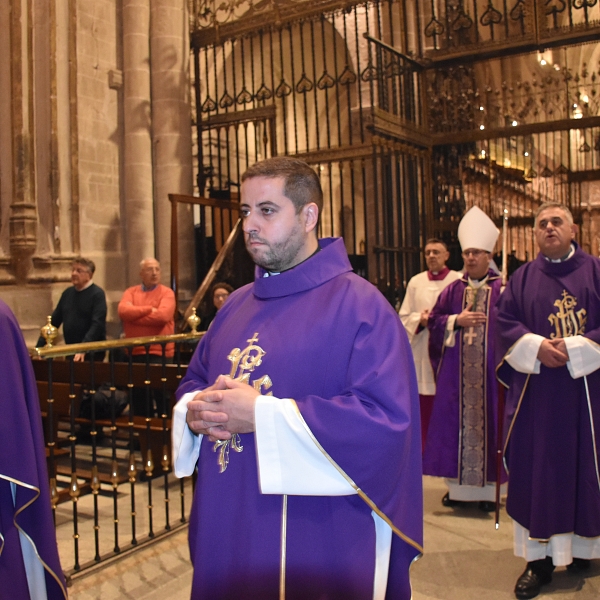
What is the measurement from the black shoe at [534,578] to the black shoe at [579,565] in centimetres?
19

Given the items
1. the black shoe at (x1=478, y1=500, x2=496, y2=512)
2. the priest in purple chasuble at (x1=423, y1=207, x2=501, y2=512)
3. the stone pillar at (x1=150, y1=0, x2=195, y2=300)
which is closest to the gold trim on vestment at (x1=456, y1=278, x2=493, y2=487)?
the priest in purple chasuble at (x1=423, y1=207, x2=501, y2=512)

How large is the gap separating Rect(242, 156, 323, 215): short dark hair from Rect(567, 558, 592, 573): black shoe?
2613 millimetres

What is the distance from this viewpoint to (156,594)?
332 cm

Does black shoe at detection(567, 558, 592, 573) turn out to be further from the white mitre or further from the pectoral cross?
the white mitre

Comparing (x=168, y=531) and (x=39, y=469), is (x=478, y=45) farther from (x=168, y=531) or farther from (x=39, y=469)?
(x=39, y=469)

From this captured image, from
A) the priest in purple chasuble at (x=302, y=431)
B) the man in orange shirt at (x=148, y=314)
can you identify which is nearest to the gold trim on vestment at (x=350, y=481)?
the priest in purple chasuble at (x=302, y=431)

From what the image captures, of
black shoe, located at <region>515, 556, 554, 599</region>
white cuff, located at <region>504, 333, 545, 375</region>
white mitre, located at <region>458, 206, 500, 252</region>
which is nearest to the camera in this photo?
black shoe, located at <region>515, 556, 554, 599</region>

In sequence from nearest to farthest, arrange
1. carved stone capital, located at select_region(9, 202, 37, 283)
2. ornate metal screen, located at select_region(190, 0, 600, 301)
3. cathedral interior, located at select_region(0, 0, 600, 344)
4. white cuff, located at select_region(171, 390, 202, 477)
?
white cuff, located at select_region(171, 390, 202, 477), ornate metal screen, located at select_region(190, 0, 600, 301), cathedral interior, located at select_region(0, 0, 600, 344), carved stone capital, located at select_region(9, 202, 37, 283)

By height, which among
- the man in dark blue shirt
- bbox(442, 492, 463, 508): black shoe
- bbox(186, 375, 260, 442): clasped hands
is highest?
the man in dark blue shirt

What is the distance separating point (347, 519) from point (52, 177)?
663 centimetres

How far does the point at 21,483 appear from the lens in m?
2.20

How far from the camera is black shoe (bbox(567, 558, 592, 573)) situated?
3.48 metres

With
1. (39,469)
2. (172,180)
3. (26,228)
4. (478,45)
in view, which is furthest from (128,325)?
(478,45)

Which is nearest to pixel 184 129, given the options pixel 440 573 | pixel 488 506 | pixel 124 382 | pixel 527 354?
pixel 124 382
